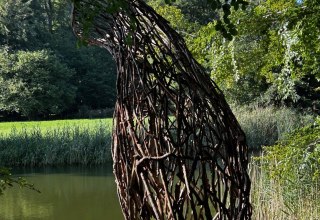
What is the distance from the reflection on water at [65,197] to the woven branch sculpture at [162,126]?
529 cm

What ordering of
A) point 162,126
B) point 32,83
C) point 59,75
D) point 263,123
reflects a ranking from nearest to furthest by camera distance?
point 162,126 < point 263,123 < point 32,83 < point 59,75

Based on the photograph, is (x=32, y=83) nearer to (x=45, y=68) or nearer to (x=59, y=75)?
(x=45, y=68)

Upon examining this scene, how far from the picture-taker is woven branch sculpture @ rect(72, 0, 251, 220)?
1.65 meters

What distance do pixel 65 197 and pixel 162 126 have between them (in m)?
6.80

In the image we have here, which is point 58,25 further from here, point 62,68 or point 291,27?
point 291,27

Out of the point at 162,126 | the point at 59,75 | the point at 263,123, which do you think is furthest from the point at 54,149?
the point at 59,75

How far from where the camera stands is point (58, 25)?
28.7 m

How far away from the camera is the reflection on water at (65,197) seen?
7.09 meters

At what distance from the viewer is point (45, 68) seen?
78.1 feet

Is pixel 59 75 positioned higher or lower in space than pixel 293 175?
higher

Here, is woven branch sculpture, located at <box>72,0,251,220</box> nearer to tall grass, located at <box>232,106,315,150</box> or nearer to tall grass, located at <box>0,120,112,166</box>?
tall grass, located at <box>0,120,112,166</box>

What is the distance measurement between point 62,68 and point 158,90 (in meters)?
22.9

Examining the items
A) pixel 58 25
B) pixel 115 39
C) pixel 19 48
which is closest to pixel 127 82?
pixel 115 39

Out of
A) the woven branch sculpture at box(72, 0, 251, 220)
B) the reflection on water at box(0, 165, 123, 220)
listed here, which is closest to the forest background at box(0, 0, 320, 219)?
the woven branch sculpture at box(72, 0, 251, 220)
